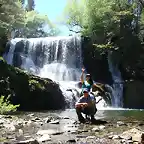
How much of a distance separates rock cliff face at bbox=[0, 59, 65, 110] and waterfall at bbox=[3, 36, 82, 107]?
8.68 metres

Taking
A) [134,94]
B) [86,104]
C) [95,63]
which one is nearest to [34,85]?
[134,94]

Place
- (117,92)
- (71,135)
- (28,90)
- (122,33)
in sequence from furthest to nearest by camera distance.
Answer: (122,33)
(117,92)
(28,90)
(71,135)

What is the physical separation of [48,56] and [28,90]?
12870 mm

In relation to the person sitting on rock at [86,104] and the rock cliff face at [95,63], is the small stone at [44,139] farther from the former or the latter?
the rock cliff face at [95,63]

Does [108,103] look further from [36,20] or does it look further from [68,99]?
[36,20]

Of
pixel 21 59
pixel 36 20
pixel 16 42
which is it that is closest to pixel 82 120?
pixel 21 59

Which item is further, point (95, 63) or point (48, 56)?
point (95, 63)

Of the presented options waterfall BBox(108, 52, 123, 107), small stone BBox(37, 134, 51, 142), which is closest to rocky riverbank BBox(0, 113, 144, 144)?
small stone BBox(37, 134, 51, 142)

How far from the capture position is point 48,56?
36.6m

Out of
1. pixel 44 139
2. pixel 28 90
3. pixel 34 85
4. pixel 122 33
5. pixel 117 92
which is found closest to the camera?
pixel 44 139

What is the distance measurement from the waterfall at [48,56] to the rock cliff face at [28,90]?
8.68m

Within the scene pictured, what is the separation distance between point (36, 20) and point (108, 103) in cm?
4521

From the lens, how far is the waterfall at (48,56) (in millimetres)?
34844

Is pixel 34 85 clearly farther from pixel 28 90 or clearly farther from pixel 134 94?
pixel 134 94
